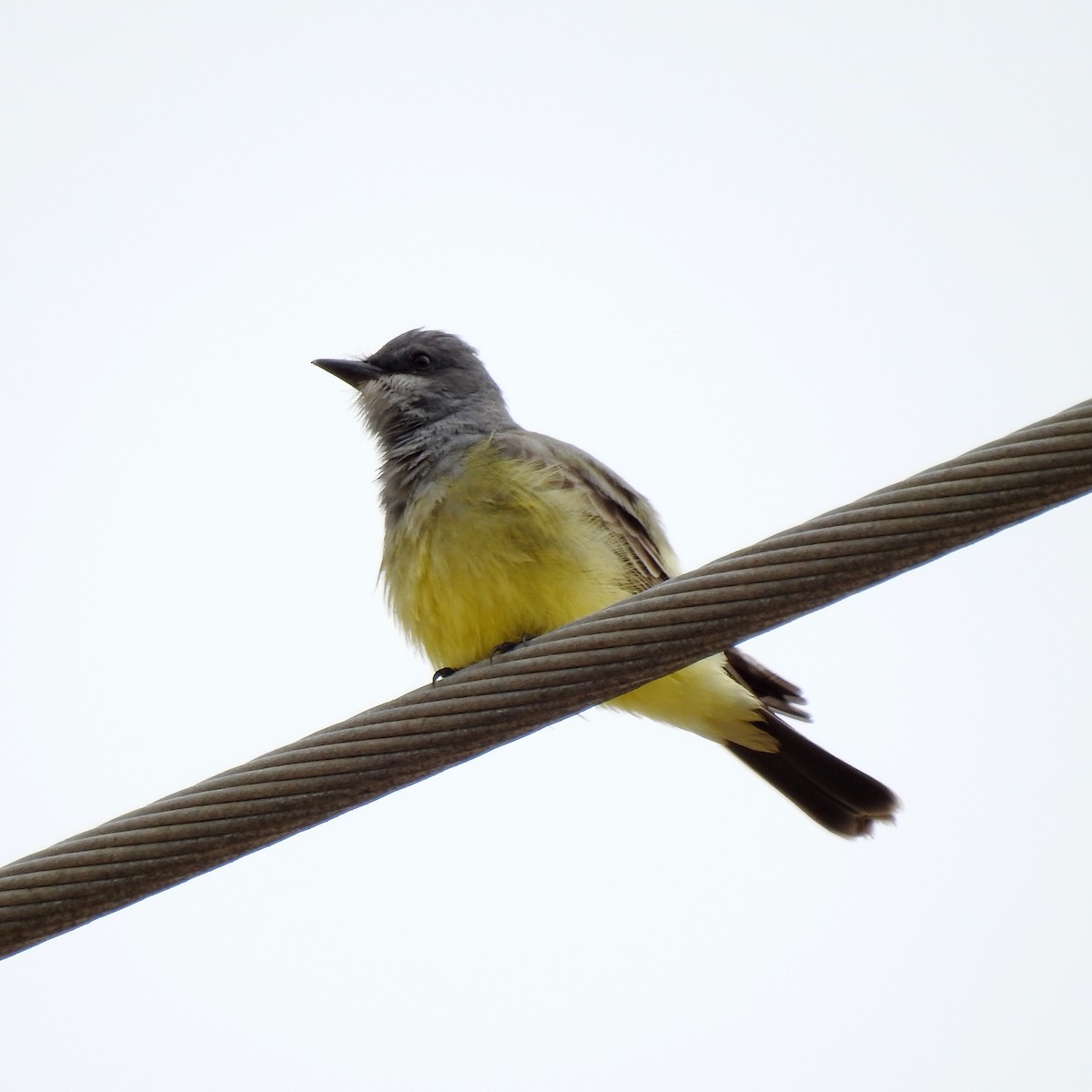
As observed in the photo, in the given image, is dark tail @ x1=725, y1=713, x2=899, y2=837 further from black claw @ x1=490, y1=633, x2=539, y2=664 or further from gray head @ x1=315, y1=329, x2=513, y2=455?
gray head @ x1=315, y1=329, x2=513, y2=455

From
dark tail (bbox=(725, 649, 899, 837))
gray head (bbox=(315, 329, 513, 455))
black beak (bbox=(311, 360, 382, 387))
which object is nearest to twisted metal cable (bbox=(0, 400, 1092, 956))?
dark tail (bbox=(725, 649, 899, 837))

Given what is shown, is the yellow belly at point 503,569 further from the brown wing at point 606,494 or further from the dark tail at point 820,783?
the dark tail at point 820,783

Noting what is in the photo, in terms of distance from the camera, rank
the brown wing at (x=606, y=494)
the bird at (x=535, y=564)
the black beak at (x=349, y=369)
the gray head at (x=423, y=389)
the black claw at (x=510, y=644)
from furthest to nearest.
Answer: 1. the black beak at (x=349, y=369)
2. the gray head at (x=423, y=389)
3. the brown wing at (x=606, y=494)
4. the bird at (x=535, y=564)
5. the black claw at (x=510, y=644)

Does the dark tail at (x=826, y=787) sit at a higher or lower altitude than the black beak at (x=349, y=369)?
lower

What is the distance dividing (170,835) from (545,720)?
794 mm

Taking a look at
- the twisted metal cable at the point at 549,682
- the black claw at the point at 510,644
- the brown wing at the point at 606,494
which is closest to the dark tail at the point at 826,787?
the brown wing at the point at 606,494

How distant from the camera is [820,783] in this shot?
4.86m

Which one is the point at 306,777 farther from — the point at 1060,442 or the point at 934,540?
the point at 1060,442

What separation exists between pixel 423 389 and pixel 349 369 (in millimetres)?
457

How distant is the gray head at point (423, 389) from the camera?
17.1 feet

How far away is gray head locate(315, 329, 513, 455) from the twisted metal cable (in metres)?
2.15

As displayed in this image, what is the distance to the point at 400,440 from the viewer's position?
17.3 feet

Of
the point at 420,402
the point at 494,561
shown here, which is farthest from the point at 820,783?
the point at 420,402

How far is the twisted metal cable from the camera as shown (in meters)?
2.70
